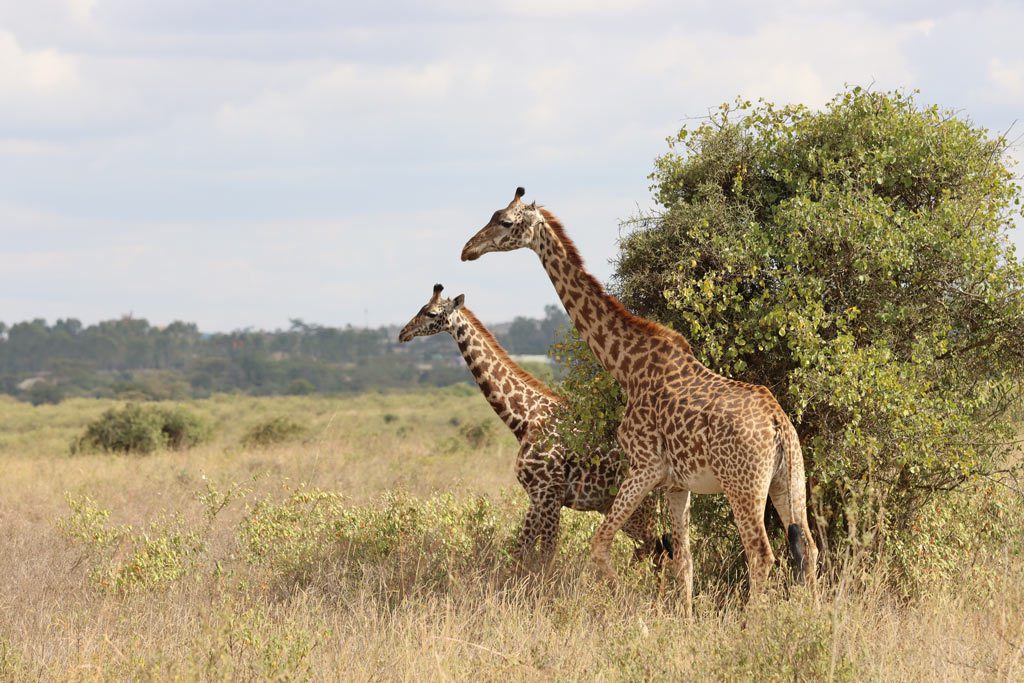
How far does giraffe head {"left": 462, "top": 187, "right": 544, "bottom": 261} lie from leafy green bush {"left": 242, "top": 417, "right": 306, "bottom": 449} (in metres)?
17.2

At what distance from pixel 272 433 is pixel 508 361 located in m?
16.6

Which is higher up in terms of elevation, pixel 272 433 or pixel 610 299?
pixel 610 299

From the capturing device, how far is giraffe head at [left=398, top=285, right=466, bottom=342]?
10297 millimetres

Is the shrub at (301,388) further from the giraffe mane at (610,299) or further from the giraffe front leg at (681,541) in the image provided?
the giraffe front leg at (681,541)

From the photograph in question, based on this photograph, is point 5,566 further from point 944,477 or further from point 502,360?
point 944,477

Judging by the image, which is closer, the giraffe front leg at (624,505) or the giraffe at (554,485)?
the giraffe front leg at (624,505)

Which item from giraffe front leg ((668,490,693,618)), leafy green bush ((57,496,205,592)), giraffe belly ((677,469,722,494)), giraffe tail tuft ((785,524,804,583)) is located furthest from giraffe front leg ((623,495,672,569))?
leafy green bush ((57,496,205,592))

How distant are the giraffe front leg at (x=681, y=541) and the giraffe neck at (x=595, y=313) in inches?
38.8

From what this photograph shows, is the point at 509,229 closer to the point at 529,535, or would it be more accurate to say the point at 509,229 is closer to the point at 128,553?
the point at 529,535

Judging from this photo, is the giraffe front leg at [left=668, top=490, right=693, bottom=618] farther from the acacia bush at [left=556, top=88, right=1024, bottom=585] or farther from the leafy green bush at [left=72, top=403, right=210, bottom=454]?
the leafy green bush at [left=72, top=403, right=210, bottom=454]

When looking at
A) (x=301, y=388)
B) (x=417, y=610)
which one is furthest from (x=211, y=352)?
(x=417, y=610)

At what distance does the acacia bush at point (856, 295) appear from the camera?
827 cm

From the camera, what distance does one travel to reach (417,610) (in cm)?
878

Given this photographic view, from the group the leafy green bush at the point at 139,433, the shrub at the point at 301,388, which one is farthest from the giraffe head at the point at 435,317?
the shrub at the point at 301,388
